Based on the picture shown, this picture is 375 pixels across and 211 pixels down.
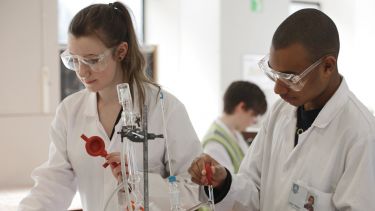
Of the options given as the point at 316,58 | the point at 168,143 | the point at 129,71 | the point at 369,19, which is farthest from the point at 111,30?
the point at 369,19

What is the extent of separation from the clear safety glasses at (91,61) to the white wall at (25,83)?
7.05 feet

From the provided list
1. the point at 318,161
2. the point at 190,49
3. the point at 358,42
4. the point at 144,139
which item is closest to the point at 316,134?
the point at 318,161

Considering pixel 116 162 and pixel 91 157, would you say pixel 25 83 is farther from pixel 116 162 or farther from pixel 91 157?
pixel 116 162

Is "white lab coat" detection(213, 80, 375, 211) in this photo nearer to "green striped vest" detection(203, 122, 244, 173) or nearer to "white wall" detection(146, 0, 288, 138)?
"green striped vest" detection(203, 122, 244, 173)

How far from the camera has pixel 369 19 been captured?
17.1 feet

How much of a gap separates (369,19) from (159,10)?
2326 millimetres

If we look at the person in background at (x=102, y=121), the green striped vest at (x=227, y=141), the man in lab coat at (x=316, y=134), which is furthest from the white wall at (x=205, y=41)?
the man in lab coat at (x=316, y=134)

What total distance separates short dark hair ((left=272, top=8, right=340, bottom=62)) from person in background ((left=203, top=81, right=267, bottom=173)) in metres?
1.50

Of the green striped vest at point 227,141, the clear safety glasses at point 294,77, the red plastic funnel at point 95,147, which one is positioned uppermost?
the clear safety glasses at point 294,77

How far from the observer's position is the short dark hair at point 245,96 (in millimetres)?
2824

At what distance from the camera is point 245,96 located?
9.27ft

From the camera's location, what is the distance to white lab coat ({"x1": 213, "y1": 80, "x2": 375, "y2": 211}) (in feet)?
3.97

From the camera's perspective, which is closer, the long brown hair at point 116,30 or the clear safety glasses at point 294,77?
the clear safety glasses at point 294,77

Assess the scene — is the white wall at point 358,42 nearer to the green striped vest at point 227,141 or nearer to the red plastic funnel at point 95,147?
the green striped vest at point 227,141
